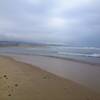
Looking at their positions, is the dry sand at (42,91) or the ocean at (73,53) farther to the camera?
the ocean at (73,53)

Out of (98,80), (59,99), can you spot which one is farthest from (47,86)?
(98,80)

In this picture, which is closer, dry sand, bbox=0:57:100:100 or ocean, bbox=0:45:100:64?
dry sand, bbox=0:57:100:100

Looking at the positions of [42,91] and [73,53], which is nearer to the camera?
[42,91]

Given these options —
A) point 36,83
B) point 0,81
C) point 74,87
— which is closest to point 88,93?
point 74,87

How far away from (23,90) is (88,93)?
251cm

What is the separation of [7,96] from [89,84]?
405cm

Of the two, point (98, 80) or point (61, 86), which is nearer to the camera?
point (61, 86)

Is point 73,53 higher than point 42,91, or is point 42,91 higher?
point 73,53

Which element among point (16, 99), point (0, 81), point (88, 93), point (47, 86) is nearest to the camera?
point (16, 99)

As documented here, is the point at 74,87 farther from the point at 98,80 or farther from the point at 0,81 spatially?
the point at 0,81

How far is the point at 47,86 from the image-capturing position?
25.9 ft

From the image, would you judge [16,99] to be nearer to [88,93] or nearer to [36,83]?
[36,83]

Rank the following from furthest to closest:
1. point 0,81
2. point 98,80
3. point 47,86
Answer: point 98,80, point 0,81, point 47,86

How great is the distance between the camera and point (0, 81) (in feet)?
27.9
